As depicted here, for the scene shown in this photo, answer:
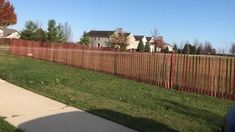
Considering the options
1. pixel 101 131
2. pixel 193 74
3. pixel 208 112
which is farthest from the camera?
pixel 193 74

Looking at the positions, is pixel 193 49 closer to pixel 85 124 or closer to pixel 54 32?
pixel 54 32

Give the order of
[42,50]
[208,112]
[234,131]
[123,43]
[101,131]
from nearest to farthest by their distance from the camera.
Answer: [234,131] < [101,131] < [208,112] < [42,50] < [123,43]

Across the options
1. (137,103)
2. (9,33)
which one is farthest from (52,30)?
(137,103)

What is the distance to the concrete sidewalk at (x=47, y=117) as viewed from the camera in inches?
266

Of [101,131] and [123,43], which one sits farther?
[123,43]

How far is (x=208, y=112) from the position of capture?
8.59m

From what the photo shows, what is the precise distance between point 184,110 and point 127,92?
9.44 feet

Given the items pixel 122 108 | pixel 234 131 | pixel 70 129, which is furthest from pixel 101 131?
pixel 234 131

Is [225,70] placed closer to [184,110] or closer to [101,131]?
[184,110]

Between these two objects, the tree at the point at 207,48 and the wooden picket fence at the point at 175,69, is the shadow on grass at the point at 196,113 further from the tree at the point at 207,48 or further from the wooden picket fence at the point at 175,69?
the tree at the point at 207,48

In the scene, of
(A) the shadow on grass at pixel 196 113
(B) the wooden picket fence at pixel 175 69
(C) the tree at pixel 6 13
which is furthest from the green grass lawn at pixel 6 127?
(C) the tree at pixel 6 13

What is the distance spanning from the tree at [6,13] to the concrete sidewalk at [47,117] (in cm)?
2903

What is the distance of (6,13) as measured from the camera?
123 ft

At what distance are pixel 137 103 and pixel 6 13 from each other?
30900 mm
